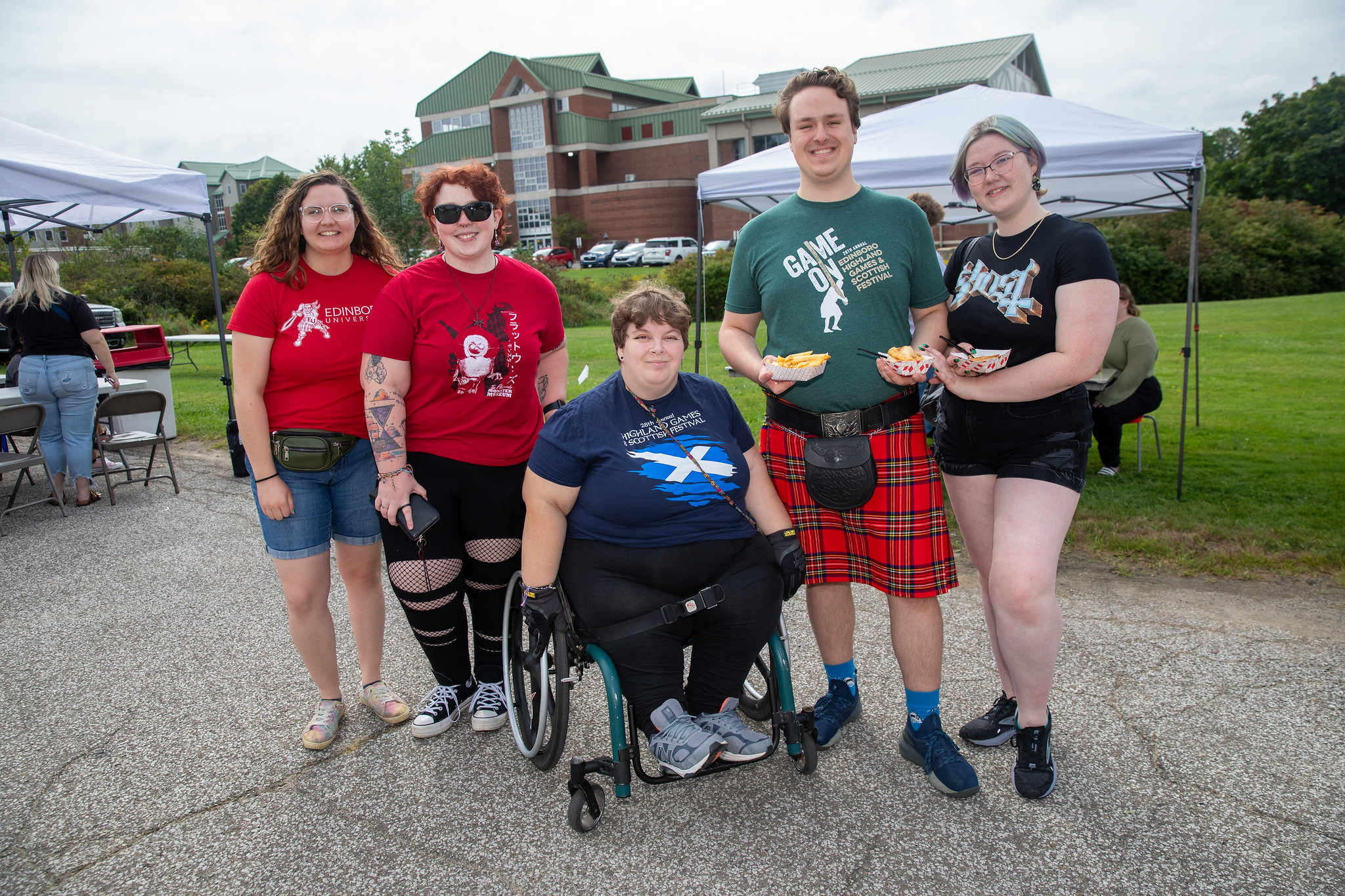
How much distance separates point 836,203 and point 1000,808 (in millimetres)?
1891

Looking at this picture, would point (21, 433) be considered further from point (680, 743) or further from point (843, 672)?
point (843, 672)

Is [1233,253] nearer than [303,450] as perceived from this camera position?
No

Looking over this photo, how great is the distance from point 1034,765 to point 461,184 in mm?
2567

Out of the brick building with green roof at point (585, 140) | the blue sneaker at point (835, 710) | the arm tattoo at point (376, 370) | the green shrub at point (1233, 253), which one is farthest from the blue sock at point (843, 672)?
the brick building with green roof at point (585, 140)

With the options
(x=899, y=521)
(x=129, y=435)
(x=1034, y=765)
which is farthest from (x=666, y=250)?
(x=1034, y=765)

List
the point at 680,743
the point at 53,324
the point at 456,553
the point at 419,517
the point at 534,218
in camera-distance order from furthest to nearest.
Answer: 1. the point at 534,218
2. the point at 53,324
3. the point at 456,553
4. the point at 419,517
5. the point at 680,743

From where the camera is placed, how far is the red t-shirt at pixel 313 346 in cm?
265

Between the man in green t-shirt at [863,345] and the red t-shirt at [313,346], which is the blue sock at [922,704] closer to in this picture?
the man in green t-shirt at [863,345]

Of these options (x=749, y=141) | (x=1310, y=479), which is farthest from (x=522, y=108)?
(x=1310, y=479)

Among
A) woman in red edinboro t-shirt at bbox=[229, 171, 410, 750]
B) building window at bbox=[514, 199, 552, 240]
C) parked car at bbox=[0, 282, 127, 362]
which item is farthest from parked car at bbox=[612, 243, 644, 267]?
woman in red edinboro t-shirt at bbox=[229, 171, 410, 750]

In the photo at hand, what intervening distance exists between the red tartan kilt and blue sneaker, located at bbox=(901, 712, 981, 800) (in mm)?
453

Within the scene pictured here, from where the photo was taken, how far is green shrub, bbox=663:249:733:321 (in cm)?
1814

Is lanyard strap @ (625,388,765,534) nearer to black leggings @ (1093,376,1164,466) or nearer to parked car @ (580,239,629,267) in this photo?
black leggings @ (1093,376,1164,466)

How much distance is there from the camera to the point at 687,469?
245cm
